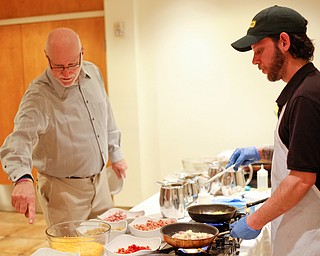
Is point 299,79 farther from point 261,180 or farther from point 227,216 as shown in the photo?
point 261,180

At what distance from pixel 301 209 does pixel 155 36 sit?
11.2 feet

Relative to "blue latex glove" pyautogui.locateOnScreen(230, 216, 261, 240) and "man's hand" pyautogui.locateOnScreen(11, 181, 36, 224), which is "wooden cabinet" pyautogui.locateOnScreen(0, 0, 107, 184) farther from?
"blue latex glove" pyautogui.locateOnScreen(230, 216, 261, 240)

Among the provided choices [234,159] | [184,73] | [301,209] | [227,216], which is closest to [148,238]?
[227,216]

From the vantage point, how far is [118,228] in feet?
6.73

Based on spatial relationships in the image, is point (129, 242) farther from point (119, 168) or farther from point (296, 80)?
point (119, 168)

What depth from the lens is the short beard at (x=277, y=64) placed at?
1692mm

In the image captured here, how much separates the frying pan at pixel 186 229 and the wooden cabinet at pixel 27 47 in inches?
133

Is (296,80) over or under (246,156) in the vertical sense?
over

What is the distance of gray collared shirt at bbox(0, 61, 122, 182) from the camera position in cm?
239

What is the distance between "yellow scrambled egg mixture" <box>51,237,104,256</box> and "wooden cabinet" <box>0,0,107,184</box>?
355cm

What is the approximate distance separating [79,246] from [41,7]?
408 centimetres

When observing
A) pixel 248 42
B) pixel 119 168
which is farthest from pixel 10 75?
pixel 248 42

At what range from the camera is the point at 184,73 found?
472 centimetres

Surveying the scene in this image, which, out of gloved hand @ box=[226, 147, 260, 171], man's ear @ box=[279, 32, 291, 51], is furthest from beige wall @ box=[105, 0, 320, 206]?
man's ear @ box=[279, 32, 291, 51]
